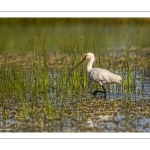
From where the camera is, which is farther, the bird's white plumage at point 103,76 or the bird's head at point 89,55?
the bird's head at point 89,55

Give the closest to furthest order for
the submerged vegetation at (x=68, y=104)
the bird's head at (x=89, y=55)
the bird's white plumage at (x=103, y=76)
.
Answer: the submerged vegetation at (x=68, y=104), the bird's white plumage at (x=103, y=76), the bird's head at (x=89, y=55)

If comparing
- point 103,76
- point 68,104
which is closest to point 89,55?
point 103,76

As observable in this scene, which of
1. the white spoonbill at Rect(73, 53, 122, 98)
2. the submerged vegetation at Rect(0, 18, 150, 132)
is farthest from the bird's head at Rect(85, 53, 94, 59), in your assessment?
the white spoonbill at Rect(73, 53, 122, 98)

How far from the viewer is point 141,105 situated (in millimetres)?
10195

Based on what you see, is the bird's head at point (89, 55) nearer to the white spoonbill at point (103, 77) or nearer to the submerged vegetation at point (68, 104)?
the submerged vegetation at point (68, 104)

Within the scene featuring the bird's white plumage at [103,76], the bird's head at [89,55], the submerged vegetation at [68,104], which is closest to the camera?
the submerged vegetation at [68,104]

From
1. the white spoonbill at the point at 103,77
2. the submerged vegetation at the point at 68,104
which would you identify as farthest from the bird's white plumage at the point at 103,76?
the submerged vegetation at the point at 68,104

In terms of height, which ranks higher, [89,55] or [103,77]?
[89,55]

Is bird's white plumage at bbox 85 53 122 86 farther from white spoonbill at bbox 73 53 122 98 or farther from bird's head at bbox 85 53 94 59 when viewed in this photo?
bird's head at bbox 85 53 94 59

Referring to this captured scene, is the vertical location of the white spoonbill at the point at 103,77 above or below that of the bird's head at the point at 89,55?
below

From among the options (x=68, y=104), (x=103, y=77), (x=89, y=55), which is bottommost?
(x=68, y=104)

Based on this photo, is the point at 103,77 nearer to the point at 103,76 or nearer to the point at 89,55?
the point at 103,76
